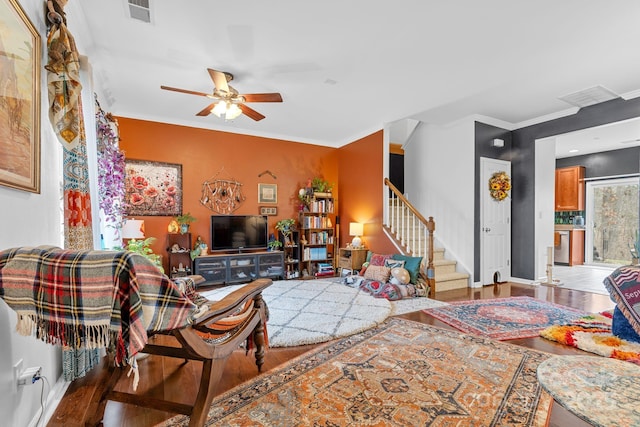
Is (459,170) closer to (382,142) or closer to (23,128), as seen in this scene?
(382,142)

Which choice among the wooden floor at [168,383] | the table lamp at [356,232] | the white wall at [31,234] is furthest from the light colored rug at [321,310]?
the white wall at [31,234]

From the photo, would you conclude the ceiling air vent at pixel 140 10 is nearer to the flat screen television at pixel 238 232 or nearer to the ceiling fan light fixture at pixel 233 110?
the ceiling fan light fixture at pixel 233 110

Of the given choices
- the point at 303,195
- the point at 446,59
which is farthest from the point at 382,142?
the point at 446,59

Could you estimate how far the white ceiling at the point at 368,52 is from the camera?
97.4 inches

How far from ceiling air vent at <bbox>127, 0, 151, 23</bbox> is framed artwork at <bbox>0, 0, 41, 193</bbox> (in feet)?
3.42

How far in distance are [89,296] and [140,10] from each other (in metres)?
2.50

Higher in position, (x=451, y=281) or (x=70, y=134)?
(x=70, y=134)

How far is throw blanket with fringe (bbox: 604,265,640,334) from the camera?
2.50m

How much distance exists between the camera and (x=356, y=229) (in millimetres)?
5723

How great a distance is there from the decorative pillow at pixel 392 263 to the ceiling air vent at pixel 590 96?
328 cm

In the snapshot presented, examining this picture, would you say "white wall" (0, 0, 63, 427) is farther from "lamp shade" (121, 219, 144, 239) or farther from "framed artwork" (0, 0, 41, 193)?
"lamp shade" (121, 219, 144, 239)

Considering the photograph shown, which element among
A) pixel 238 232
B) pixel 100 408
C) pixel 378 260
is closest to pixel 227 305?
pixel 100 408

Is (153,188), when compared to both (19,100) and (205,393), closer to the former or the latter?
(19,100)

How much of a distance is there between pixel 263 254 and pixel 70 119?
3.89m
